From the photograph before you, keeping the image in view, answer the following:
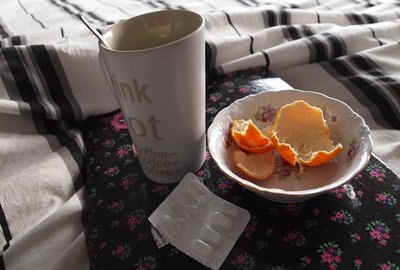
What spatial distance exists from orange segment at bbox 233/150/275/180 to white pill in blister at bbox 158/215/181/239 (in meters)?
0.09

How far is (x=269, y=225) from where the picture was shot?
327mm

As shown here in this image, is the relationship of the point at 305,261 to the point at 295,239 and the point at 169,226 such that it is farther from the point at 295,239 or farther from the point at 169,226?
the point at 169,226

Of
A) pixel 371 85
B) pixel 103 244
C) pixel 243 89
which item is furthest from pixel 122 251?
pixel 371 85

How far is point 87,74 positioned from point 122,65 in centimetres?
27

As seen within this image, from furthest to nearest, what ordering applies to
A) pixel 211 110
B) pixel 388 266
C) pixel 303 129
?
pixel 211 110
pixel 303 129
pixel 388 266

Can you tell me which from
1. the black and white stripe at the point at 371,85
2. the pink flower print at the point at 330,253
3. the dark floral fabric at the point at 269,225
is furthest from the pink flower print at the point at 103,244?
the black and white stripe at the point at 371,85

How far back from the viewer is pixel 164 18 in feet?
1.19

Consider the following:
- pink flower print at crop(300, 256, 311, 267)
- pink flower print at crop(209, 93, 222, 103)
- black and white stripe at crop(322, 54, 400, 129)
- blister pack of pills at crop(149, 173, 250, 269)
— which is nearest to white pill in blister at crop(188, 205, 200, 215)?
blister pack of pills at crop(149, 173, 250, 269)

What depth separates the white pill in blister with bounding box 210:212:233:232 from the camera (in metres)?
0.32

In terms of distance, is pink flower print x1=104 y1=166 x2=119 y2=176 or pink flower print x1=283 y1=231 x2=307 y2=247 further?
pink flower print x1=104 y1=166 x2=119 y2=176

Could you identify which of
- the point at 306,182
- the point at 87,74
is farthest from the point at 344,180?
the point at 87,74

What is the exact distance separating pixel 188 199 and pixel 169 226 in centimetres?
4

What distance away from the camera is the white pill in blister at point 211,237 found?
0.31 m

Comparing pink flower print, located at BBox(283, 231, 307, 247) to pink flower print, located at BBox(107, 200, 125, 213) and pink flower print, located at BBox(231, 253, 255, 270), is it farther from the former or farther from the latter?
pink flower print, located at BBox(107, 200, 125, 213)
